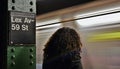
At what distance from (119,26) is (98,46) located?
49cm

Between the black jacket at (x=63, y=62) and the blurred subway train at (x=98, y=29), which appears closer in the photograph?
the black jacket at (x=63, y=62)

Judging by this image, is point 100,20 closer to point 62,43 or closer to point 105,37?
point 105,37

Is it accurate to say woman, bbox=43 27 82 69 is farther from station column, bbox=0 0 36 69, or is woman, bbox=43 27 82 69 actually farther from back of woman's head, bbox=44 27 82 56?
station column, bbox=0 0 36 69

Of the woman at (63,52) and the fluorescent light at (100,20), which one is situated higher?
the fluorescent light at (100,20)

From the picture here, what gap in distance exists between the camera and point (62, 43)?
2.19 m


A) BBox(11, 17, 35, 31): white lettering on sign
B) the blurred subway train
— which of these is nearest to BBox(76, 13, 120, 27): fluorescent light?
the blurred subway train

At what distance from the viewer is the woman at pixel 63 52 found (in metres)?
2.10

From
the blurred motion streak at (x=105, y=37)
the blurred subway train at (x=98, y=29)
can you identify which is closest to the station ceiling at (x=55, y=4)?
the blurred subway train at (x=98, y=29)

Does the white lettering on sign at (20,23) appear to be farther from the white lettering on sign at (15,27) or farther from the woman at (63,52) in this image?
the woman at (63,52)

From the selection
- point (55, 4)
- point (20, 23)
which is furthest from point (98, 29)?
point (20, 23)

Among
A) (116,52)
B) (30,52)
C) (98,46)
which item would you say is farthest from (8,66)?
(98,46)

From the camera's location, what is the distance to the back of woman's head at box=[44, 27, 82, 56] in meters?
2.14

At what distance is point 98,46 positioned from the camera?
3.29 metres

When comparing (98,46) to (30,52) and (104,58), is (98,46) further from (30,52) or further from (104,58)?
(30,52)
